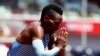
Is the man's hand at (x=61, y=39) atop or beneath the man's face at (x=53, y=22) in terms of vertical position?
beneath

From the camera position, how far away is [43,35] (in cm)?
562

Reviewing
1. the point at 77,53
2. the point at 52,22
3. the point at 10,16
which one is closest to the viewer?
the point at 52,22

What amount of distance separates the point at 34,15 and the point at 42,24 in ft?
23.1

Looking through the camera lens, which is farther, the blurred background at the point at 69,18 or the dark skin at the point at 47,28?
the blurred background at the point at 69,18

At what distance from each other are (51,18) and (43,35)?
0.58 feet

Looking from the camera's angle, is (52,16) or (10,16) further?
(10,16)

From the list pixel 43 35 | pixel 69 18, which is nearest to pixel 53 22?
pixel 43 35

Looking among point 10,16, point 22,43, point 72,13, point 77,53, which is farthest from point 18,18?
point 22,43

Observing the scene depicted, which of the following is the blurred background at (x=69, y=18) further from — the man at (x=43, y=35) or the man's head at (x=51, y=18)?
the man's head at (x=51, y=18)

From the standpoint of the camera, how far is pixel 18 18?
12.7m

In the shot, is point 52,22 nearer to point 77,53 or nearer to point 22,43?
point 22,43

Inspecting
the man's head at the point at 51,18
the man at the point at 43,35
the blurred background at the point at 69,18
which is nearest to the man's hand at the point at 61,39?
the man at the point at 43,35

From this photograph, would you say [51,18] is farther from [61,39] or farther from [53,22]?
[61,39]

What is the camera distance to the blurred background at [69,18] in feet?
41.3
